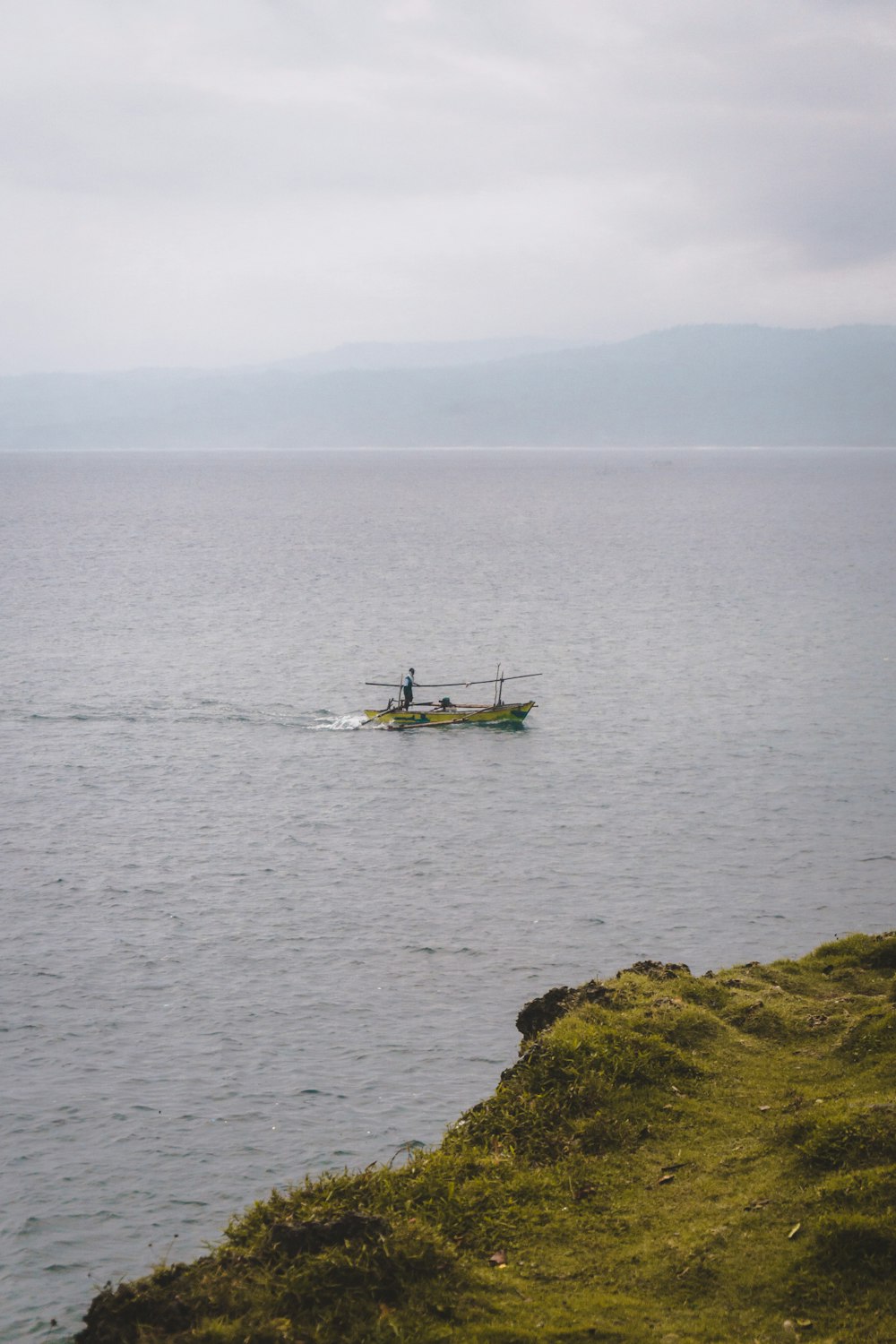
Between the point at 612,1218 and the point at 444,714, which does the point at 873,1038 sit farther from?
the point at 444,714

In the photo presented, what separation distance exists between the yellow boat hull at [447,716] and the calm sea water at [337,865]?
0.82 m

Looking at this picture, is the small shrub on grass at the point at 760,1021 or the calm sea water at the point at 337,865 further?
the calm sea water at the point at 337,865

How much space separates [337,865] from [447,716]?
18858 millimetres

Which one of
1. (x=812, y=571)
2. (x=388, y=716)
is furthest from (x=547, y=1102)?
(x=812, y=571)

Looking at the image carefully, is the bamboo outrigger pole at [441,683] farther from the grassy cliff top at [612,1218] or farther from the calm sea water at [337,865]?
the grassy cliff top at [612,1218]

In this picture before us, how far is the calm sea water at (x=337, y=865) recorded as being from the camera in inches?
917

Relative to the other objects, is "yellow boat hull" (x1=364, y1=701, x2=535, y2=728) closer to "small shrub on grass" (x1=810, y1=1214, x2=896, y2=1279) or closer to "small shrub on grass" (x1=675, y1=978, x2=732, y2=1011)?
"small shrub on grass" (x1=675, y1=978, x2=732, y2=1011)

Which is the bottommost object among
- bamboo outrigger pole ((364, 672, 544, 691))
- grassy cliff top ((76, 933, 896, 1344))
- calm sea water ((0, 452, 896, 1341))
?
calm sea water ((0, 452, 896, 1341))

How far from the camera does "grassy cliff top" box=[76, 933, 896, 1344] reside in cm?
1248

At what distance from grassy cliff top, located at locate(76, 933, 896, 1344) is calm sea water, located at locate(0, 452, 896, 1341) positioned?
6228 millimetres

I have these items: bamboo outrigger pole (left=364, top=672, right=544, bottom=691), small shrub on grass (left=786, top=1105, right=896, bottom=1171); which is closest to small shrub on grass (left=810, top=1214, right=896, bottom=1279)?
small shrub on grass (left=786, top=1105, right=896, bottom=1171)

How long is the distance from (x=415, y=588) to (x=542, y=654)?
1295 inches

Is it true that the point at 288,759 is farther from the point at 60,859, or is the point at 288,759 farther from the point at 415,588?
the point at 415,588

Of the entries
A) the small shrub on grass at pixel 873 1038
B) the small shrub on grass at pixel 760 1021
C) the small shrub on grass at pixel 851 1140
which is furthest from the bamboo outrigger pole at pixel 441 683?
the small shrub on grass at pixel 851 1140
